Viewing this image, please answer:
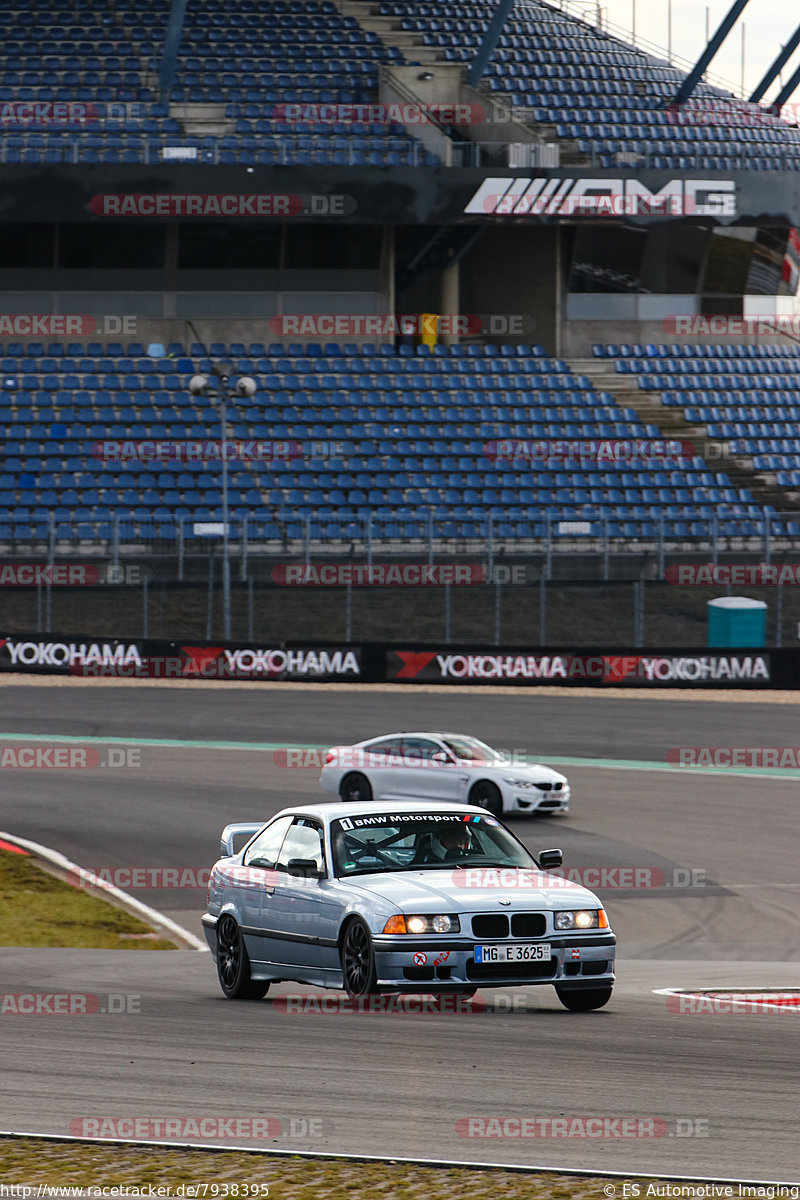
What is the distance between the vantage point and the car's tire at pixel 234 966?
10.2 m

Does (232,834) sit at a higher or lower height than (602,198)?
lower

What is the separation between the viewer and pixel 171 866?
1914cm

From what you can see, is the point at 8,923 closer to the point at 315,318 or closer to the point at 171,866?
the point at 171,866

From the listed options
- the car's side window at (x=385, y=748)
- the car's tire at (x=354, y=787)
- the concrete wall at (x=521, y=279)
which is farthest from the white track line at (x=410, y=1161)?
the concrete wall at (x=521, y=279)

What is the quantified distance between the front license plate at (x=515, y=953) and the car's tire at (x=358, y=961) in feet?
1.97

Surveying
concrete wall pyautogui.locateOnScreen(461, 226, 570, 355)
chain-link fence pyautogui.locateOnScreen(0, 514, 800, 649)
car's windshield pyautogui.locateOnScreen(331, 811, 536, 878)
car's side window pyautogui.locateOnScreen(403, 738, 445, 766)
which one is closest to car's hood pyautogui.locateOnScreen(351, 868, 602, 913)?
car's windshield pyautogui.locateOnScreen(331, 811, 536, 878)

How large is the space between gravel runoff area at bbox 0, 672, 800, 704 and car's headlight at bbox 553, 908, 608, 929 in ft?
73.7

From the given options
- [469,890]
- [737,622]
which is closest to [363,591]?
[737,622]

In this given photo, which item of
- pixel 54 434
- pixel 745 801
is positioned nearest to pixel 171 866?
pixel 745 801

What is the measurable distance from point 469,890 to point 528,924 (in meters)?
0.40

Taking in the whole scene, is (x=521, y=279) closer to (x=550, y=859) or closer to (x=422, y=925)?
(x=550, y=859)

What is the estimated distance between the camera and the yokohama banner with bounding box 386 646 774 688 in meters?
32.1

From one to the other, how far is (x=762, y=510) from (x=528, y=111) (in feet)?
50.7

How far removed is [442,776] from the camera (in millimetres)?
21500
